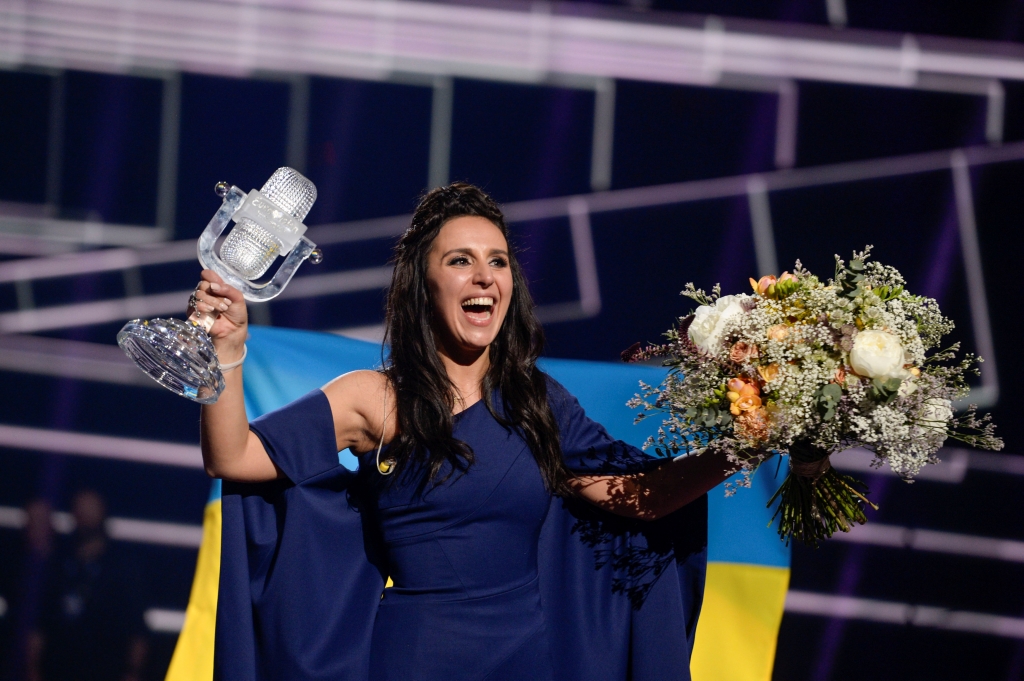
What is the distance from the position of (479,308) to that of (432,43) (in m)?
1.89

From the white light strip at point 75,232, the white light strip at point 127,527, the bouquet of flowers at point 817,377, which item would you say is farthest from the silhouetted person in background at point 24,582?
the bouquet of flowers at point 817,377

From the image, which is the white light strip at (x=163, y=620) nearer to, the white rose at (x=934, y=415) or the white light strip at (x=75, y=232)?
the white light strip at (x=75, y=232)

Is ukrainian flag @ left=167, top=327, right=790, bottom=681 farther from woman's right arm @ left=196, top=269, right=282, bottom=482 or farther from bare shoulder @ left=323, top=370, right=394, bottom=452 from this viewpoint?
woman's right arm @ left=196, top=269, right=282, bottom=482

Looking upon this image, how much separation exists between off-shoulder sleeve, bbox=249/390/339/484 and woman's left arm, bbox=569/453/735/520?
52 cm

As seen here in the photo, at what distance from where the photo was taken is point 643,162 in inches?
138

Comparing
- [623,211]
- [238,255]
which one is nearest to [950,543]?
[623,211]

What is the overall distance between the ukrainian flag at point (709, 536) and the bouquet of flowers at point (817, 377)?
0.82 m

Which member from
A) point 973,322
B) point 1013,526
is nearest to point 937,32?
point 973,322

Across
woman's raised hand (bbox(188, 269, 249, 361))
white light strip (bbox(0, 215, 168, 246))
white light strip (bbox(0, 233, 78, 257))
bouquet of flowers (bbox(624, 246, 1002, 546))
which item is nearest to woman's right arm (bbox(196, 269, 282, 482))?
woman's raised hand (bbox(188, 269, 249, 361))

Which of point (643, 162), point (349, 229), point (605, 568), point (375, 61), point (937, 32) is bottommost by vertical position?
point (605, 568)

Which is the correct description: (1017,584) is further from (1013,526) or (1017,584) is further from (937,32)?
(937,32)

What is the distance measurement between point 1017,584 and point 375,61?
3.18m

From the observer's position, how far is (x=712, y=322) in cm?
163

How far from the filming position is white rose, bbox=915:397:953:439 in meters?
1.54
